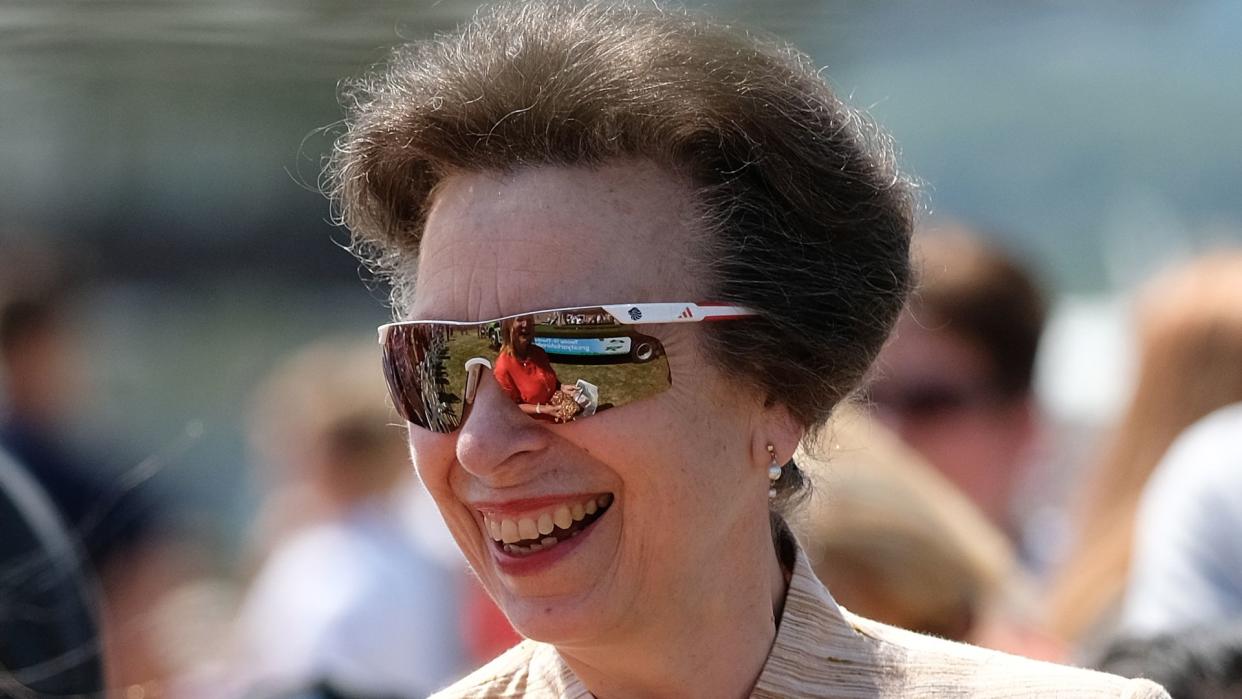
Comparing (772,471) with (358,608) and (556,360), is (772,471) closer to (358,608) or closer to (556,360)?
(556,360)

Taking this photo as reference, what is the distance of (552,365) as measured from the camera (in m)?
2.01

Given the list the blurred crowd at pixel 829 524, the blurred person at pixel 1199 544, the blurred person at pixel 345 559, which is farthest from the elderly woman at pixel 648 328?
the blurred person at pixel 345 559

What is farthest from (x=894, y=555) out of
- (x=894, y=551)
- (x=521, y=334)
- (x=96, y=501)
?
(x=96, y=501)

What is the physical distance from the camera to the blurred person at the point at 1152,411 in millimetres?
4168

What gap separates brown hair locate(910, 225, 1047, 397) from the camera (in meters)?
4.42

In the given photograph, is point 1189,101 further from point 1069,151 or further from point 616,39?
point 616,39

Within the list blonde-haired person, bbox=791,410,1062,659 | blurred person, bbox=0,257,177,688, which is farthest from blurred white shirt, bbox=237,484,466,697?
blonde-haired person, bbox=791,410,1062,659

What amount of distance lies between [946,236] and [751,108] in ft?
8.66

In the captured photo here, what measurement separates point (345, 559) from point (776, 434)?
3.16 m

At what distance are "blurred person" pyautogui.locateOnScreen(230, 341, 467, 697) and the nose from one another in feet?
8.12

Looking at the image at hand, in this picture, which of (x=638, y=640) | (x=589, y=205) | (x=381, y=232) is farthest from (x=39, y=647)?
(x=589, y=205)

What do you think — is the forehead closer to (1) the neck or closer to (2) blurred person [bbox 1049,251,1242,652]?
(1) the neck

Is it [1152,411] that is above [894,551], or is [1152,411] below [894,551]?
above

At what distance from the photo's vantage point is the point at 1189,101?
33.4ft
